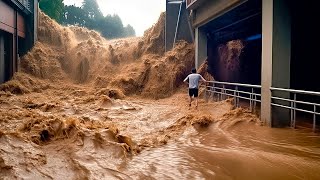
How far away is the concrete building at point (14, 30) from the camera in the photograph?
16.5m

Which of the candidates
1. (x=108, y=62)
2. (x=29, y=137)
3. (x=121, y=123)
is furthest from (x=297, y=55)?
(x=108, y=62)

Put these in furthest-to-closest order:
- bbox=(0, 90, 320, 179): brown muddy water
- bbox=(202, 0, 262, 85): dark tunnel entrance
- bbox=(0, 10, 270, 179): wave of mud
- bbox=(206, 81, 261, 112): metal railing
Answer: bbox=(202, 0, 262, 85): dark tunnel entrance → bbox=(206, 81, 261, 112): metal railing → bbox=(0, 10, 270, 179): wave of mud → bbox=(0, 90, 320, 179): brown muddy water

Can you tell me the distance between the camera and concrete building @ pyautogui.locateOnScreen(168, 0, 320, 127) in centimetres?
840

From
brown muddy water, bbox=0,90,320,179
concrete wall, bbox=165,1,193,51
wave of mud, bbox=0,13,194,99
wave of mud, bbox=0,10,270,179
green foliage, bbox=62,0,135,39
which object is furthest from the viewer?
green foliage, bbox=62,0,135,39

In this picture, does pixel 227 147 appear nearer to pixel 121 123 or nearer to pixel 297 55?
pixel 121 123

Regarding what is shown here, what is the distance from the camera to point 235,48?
19.5m

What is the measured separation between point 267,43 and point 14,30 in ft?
49.1

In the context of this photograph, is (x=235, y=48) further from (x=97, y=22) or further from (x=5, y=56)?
(x=97, y=22)

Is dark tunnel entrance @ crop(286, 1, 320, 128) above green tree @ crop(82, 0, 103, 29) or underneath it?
underneath

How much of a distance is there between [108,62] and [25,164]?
17139mm

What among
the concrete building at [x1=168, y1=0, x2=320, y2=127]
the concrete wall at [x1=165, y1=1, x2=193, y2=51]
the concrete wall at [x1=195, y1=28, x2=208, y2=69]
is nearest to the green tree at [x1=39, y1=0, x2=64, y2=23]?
the concrete wall at [x1=165, y1=1, x2=193, y2=51]

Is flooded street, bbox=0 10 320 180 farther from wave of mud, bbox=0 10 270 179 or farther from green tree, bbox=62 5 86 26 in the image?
green tree, bbox=62 5 86 26

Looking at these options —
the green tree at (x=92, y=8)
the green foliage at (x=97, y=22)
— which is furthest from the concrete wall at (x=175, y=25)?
the green tree at (x=92, y=8)

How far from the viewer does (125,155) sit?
548 centimetres
